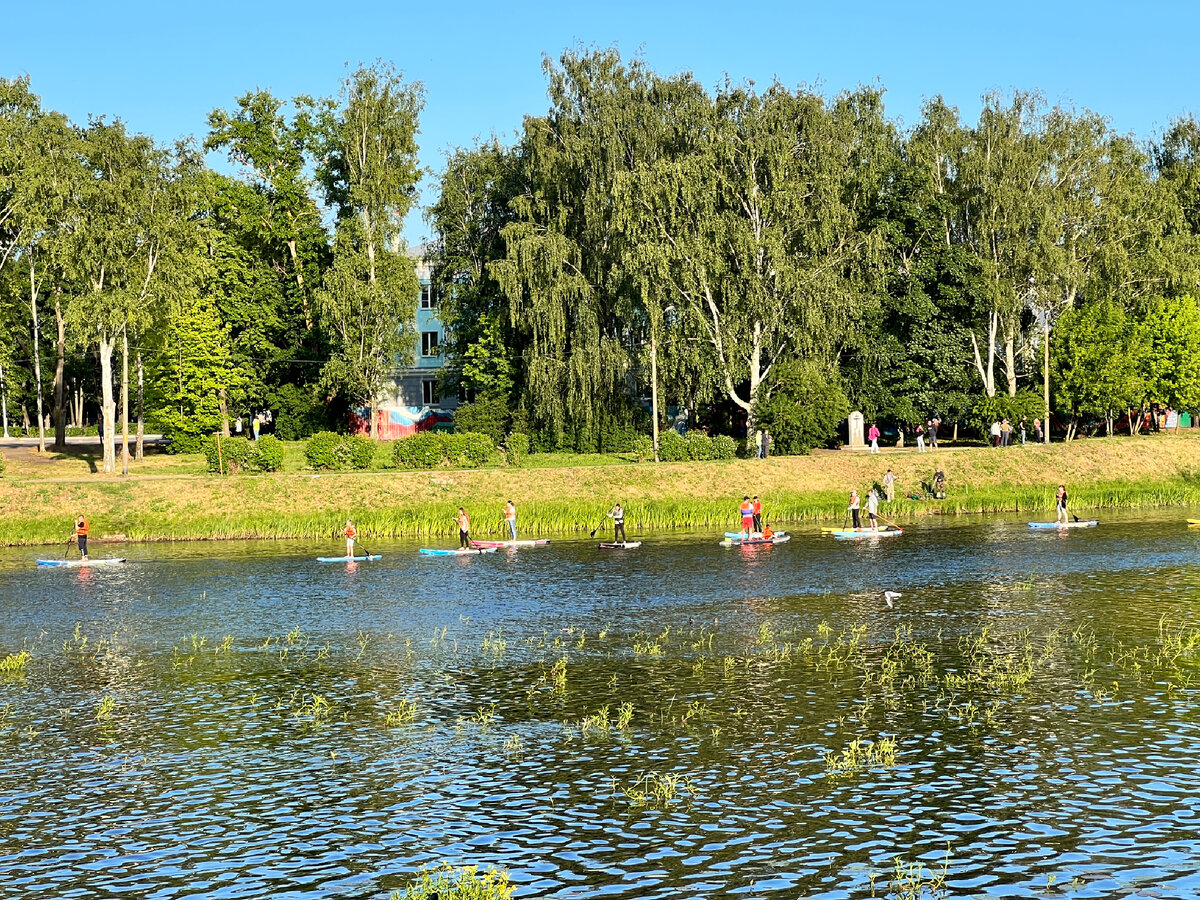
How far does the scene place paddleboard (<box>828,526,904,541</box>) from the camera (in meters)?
58.3

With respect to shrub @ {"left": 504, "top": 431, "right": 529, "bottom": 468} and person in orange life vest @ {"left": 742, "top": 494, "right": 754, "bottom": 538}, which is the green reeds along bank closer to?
person in orange life vest @ {"left": 742, "top": 494, "right": 754, "bottom": 538}

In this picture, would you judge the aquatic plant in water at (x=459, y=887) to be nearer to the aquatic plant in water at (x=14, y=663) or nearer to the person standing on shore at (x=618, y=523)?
the aquatic plant in water at (x=14, y=663)

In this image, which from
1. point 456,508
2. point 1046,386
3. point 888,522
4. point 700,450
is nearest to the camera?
point 888,522

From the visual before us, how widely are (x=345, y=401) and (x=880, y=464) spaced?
138 feet

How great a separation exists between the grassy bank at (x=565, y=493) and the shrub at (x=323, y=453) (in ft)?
15.0

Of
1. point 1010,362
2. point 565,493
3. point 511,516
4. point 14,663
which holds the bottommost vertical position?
point 14,663

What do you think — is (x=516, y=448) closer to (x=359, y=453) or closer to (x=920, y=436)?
(x=359, y=453)

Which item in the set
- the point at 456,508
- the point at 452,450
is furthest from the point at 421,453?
the point at 456,508

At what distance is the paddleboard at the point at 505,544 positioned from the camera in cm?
5734

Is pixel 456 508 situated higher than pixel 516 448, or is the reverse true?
pixel 516 448

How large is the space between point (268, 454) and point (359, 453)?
5.39 m

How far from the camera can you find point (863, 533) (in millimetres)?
58531

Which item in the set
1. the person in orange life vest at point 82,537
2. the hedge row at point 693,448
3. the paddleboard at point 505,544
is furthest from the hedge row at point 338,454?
the person in orange life vest at point 82,537

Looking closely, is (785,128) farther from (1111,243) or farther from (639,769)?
(639,769)
